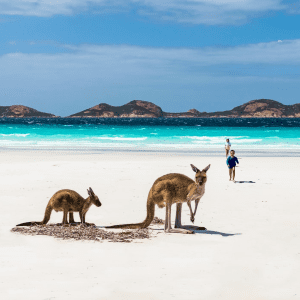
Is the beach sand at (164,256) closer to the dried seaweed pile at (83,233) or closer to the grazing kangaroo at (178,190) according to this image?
the dried seaweed pile at (83,233)

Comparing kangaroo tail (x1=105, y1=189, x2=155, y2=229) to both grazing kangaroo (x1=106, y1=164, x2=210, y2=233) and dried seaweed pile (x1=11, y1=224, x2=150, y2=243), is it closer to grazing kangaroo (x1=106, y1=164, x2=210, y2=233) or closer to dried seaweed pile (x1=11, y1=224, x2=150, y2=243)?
grazing kangaroo (x1=106, y1=164, x2=210, y2=233)

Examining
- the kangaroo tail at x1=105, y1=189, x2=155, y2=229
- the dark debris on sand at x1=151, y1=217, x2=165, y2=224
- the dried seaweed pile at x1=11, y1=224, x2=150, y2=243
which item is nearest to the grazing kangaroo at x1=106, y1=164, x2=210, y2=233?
the kangaroo tail at x1=105, y1=189, x2=155, y2=229

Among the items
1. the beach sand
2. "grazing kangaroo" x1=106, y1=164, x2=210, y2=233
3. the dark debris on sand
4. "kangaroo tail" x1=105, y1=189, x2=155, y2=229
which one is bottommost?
the beach sand

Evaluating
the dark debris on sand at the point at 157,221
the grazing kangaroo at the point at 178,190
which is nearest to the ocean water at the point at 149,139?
the dark debris on sand at the point at 157,221

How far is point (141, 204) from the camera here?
9047 millimetres

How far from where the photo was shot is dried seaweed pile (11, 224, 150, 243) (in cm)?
616

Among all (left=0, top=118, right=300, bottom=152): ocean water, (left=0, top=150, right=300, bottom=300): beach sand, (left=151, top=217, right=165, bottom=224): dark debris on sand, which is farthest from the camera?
(left=0, top=118, right=300, bottom=152): ocean water

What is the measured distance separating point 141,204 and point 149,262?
3.82 m

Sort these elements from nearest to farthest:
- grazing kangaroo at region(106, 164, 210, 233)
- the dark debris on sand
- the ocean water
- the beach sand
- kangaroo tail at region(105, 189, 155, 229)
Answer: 1. the beach sand
2. grazing kangaroo at region(106, 164, 210, 233)
3. kangaroo tail at region(105, 189, 155, 229)
4. the dark debris on sand
5. the ocean water

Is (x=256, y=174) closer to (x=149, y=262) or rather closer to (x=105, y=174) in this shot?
(x=105, y=174)

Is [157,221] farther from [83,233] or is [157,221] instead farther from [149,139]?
[149,139]

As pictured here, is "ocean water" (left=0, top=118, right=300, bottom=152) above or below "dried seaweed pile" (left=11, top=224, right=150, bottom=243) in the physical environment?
above

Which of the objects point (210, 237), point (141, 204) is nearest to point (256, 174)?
point (141, 204)

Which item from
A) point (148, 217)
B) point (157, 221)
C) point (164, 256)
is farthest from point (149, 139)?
point (164, 256)
